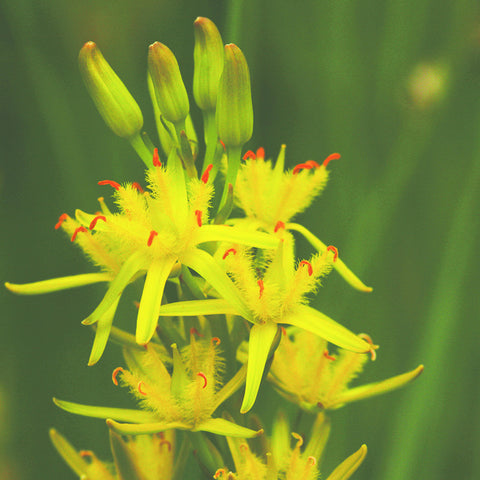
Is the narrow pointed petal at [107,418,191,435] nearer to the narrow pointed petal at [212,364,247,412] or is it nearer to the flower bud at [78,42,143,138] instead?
the narrow pointed petal at [212,364,247,412]

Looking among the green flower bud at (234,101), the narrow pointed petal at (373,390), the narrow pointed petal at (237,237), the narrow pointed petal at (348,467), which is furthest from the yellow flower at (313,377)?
the green flower bud at (234,101)

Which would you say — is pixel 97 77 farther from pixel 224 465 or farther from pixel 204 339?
pixel 224 465

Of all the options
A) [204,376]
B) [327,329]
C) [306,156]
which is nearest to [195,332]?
[204,376]

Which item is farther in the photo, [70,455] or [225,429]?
[70,455]

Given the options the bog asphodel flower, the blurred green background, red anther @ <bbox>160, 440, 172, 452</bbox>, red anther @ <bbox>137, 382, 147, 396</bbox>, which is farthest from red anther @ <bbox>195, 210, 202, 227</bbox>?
the blurred green background

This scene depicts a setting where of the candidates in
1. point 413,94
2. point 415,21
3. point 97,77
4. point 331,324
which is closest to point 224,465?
point 331,324

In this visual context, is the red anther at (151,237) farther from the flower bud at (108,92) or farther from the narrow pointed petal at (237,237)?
the flower bud at (108,92)

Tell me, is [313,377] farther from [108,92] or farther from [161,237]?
[108,92]

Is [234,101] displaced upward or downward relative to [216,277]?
upward
